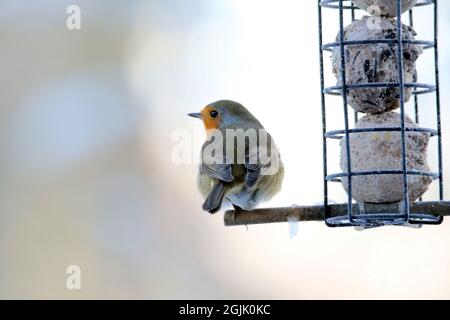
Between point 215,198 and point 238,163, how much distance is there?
474mm

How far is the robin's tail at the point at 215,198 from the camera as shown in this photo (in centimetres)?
719

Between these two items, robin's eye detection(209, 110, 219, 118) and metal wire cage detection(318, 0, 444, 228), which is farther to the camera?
robin's eye detection(209, 110, 219, 118)

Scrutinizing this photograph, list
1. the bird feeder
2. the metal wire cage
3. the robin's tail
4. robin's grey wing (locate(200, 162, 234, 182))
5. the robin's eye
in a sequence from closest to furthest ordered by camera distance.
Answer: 1. the metal wire cage
2. the bird feeder
3. the robin's tail
4. robin's grey wing (locate(200, 162, 234, 182))
5. the robin's eye

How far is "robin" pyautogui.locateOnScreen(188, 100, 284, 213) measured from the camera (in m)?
7.58

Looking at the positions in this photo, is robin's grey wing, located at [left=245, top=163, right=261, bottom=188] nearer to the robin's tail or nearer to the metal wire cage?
the robin's tail

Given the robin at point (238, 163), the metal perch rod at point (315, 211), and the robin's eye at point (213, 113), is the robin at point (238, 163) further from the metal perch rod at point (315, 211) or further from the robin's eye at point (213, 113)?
the metal perch rod at point (315, 211)

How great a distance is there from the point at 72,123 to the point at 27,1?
1251mm

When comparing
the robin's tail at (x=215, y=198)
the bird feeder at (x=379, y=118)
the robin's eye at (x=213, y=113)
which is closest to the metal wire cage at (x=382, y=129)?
the bird feeder at (x=379, y=118)

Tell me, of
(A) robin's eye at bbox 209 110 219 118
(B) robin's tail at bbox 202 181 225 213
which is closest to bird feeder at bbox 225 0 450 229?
(B) robin's tail at bbox 202 181 225 213

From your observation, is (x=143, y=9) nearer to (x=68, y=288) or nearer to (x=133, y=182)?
(x=133, y=182)

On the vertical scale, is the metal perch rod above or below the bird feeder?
below

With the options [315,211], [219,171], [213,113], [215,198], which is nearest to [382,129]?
[315,211]

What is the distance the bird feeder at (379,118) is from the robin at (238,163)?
79 centimetres

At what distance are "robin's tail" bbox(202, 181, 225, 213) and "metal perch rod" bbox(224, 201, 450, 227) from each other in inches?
19.0
